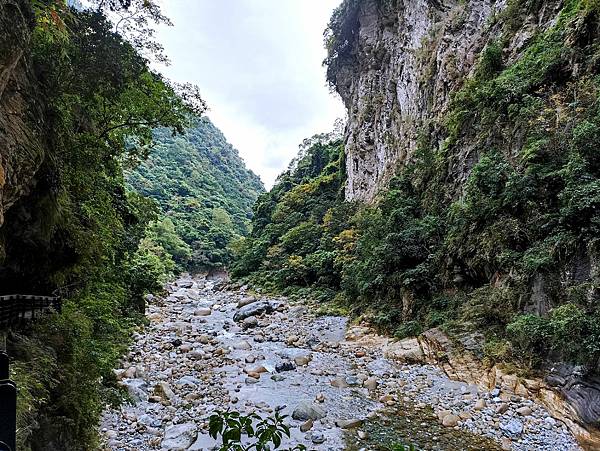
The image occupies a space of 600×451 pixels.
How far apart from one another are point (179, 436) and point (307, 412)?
197cm

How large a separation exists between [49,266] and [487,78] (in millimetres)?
12147

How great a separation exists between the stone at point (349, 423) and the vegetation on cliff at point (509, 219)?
2847 mm

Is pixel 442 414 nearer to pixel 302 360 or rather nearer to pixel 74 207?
pixel 302 360

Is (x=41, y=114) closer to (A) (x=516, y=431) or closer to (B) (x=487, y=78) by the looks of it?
(A) (x=516, y=431)

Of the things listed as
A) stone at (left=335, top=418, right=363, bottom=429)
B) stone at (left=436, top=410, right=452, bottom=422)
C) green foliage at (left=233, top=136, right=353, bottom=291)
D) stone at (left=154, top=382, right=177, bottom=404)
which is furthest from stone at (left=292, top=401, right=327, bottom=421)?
green foliage at (left=233, top=136, right=353, bottom=291)

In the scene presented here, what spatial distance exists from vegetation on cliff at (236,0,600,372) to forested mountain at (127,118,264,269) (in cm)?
1858

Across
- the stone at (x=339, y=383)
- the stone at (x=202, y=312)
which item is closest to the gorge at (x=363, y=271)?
the stone at (x=339, y=383)

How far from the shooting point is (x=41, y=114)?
3.39m

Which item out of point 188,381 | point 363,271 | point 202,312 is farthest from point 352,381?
point 202,312

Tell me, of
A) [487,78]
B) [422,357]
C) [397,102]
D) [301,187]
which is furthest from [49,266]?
[301,187]

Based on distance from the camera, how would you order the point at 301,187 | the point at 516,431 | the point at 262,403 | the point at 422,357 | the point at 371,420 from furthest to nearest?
the point at 301,187 < the point at 422,357 < the point at 262,403 < the point at 371,420 < the point at 516,431

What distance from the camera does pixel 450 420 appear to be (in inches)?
216

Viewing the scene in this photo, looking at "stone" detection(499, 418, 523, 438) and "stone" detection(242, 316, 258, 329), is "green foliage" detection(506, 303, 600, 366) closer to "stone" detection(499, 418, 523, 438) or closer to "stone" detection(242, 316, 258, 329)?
"stone" detection(499, 418, 523, 438)

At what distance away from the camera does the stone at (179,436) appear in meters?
4.95
